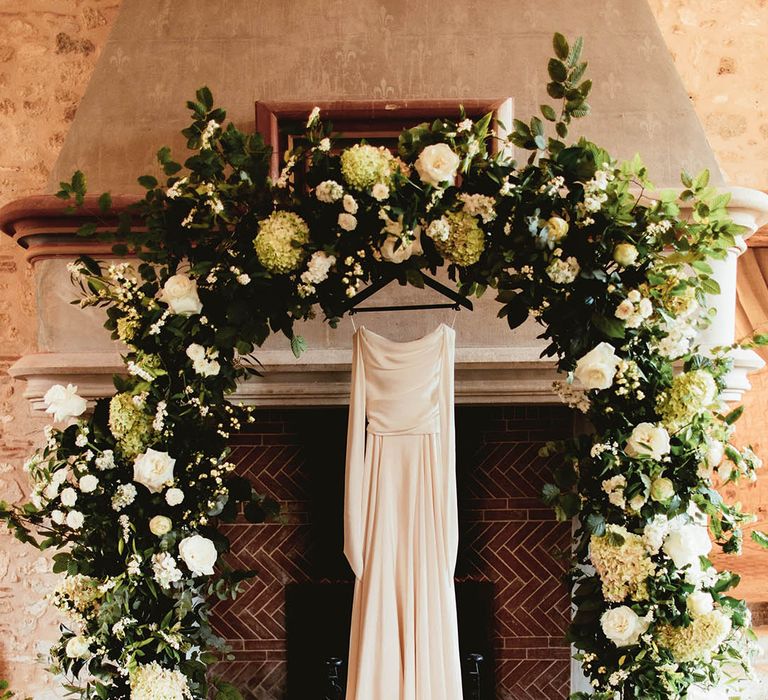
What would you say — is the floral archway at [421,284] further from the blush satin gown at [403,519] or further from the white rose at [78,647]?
the blush satin gown at [403,519]

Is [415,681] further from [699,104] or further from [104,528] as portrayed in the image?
[699,104]

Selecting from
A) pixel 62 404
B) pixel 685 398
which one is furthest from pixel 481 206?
pixel 62 404

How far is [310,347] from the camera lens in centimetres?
324

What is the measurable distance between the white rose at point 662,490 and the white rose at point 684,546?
115 millimetres

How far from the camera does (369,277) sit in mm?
2555

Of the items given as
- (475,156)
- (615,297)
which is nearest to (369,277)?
(475,156)

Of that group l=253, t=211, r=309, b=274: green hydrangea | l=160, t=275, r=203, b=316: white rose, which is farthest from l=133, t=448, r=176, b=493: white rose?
l=253, t=211, r=309, b=274: green hydrangea

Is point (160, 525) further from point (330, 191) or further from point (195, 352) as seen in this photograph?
→ point (330, 191)

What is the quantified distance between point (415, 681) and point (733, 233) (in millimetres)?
1907

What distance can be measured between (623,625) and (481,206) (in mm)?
1322

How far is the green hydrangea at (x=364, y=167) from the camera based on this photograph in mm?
2303

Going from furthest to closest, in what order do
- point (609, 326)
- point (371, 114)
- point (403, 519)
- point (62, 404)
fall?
point (371, 114)
point (403, 519)
point (62, 404)
point (609, 326)

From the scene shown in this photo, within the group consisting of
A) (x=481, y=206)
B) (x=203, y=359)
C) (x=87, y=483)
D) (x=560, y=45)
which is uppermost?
(x=560, y=45)

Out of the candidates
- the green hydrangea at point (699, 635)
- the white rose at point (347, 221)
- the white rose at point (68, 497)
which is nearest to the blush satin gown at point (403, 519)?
the white rose at point (347, 221)
